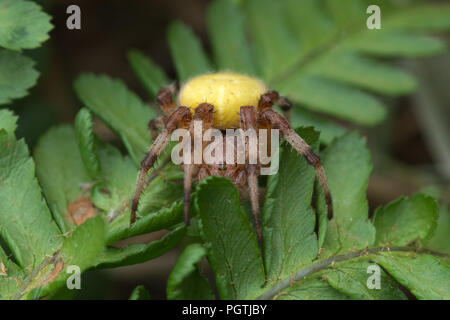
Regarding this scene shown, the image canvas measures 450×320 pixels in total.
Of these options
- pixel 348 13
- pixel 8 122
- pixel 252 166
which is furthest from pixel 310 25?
pixel 8 122

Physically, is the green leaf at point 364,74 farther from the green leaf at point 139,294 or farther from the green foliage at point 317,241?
the green leaf at point 139,294

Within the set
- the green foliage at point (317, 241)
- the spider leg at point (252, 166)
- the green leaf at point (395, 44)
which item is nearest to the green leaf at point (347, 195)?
the green foliage at point (317, 241)

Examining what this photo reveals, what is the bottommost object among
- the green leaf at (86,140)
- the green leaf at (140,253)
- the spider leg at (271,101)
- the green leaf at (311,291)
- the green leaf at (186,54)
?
the green leaf at (311,291)

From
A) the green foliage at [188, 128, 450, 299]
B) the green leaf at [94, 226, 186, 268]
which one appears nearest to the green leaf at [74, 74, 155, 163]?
the green leaf at [94, 226, 186, 268]

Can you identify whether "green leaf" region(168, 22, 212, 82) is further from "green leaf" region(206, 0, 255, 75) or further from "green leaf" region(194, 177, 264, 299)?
"green leaf" region(194, 177, 264, 299)

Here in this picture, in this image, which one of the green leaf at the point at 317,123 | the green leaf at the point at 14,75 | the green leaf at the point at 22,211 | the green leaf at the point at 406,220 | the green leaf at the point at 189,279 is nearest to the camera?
the green leaf at the point at 189,279
